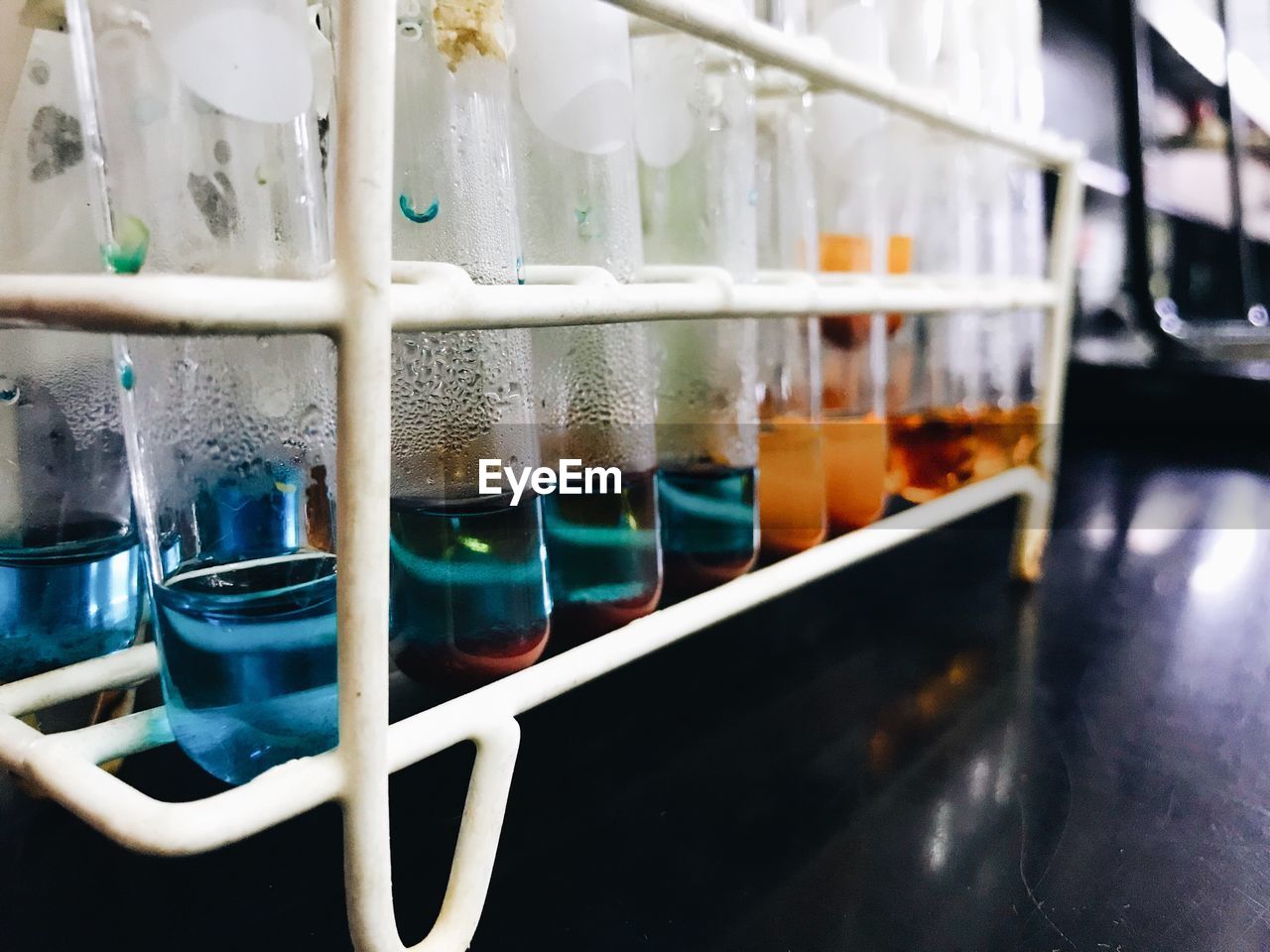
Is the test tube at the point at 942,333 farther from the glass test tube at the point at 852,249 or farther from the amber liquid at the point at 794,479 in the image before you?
the amber liquid at the point at 794,479

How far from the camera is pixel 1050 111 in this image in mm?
1915

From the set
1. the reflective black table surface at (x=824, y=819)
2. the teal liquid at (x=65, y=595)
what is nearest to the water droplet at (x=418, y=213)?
the teal liquid at (x=65, y=595)

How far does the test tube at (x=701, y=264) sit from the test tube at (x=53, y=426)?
29 centimetres

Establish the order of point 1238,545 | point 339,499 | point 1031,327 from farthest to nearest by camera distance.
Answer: point 1238,545 → point 1031,327 → point 339,499

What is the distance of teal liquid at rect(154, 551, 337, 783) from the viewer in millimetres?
356

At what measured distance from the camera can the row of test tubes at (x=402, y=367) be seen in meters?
0.35

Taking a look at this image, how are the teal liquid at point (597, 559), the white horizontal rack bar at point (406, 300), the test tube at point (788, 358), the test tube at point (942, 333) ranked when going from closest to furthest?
1. the white horizontal rack bar at point (406, 300)
2. the teal liquid at point (597, 559)
3. the test tube at point (788, 358)
4. the test tube at point (942, 333)

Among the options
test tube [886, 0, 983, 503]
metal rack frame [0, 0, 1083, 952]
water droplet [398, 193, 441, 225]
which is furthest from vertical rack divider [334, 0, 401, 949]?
test tube [886, 0, 983, 503]

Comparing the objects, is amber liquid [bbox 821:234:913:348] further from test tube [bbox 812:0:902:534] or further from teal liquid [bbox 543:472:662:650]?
teal liquid [bbox 543:472:662:650]

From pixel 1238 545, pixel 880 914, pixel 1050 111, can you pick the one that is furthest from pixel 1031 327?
pixel 1050 111

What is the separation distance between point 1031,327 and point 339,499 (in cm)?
85

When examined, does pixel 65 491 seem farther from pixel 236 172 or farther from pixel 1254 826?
pixel 1254 826

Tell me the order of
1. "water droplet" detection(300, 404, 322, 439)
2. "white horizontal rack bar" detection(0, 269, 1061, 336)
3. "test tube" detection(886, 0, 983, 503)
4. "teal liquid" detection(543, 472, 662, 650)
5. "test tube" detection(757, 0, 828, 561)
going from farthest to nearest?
"test tube" detection(886, 0, 983, 503), "test tube" detection(757, 0, 828, 561), "teal liquid" detection(543, 472, 662, 650), "water droplet" detection(300, 404, 322, 439), "white horizontal rack bar" detection(0, 269, 1061, 336)

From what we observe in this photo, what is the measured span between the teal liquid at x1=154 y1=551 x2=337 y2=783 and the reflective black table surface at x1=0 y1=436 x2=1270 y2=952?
103mm
